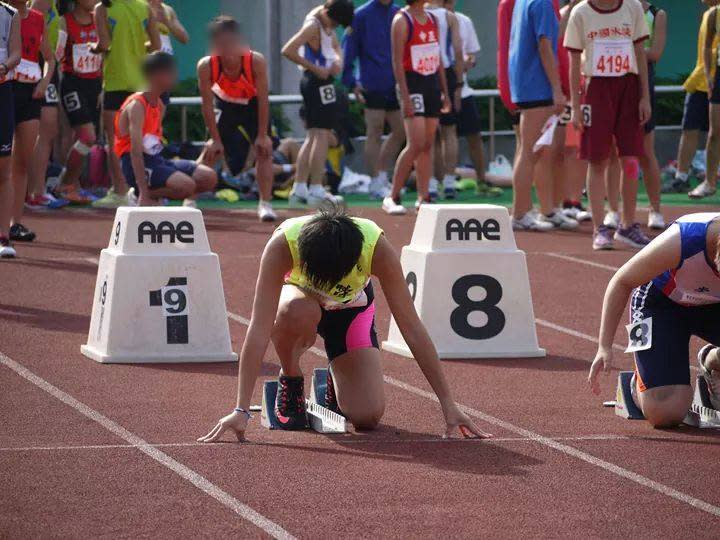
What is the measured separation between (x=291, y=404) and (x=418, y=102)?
7.93m

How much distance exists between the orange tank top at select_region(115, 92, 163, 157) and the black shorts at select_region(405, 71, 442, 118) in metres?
2.60

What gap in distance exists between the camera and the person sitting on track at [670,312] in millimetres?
6316

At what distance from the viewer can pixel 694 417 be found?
6801 millimetres

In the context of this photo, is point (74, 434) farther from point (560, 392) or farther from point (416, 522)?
point (560, 392)

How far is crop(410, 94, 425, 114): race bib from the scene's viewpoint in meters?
14.2

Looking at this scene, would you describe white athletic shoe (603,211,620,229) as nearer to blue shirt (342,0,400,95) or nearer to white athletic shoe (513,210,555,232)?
white athletic shoe (513,210,555,232)

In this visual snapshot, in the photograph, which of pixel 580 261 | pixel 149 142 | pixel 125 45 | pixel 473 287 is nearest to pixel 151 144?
pixel 149 142

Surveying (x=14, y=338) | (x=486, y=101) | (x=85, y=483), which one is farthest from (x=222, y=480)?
(x=486, y=101)

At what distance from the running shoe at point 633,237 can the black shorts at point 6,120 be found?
5070mm

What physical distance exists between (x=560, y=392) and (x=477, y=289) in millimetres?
1128

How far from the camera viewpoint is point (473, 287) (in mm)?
8492

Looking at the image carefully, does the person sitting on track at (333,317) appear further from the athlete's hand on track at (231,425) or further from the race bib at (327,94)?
the race bib at (327,94)

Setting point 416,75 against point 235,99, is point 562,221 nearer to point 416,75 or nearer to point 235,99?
point 416,75

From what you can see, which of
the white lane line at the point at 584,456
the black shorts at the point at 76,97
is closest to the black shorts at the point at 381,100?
the black shorts at the point at 76,97
